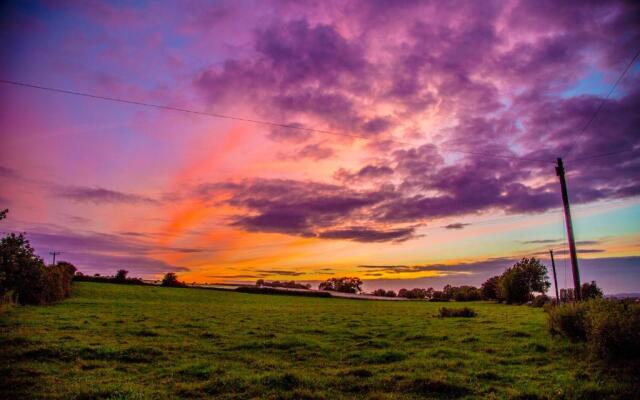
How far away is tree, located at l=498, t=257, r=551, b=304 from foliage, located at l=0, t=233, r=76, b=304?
90.9 metres

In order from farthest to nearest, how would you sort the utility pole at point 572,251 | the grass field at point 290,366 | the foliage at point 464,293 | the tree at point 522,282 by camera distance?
the foliage at point 464,293, the tree at point 522,282, the utility pole at point 572,251, the grass field at point 290,366

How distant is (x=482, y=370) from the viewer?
16766mm

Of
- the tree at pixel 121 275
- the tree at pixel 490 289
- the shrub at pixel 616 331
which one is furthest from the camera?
the tree at pixel 490 289

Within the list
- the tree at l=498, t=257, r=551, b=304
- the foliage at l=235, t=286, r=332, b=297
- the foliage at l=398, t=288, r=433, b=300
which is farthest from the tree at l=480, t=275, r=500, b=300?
the foliage at l=235, t=286, r=332, b=297

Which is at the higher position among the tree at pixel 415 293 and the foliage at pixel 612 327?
the foliage at pixel 612 327

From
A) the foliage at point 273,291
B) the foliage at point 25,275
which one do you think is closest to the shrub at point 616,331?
the foliage at point 25,275

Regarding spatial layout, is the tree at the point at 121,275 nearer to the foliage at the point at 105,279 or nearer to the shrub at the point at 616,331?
the foliage at the point at 105,279

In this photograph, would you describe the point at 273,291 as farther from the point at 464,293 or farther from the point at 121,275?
the point at 464,293

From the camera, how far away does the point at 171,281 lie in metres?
114

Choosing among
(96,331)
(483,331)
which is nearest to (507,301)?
(483,331)

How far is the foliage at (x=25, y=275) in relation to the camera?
3944 centimetres

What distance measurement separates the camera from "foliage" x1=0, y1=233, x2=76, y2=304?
1553 inches

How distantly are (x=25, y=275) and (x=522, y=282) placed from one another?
95429mm

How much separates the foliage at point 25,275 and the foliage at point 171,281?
200 ft
